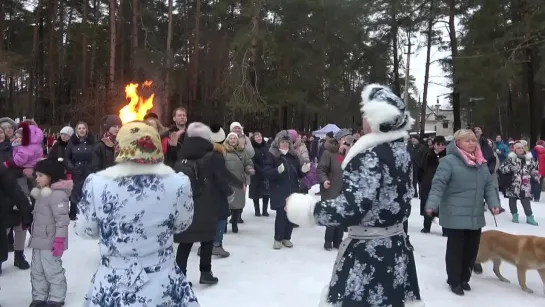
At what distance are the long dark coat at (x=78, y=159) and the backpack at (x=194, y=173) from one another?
11.1ft

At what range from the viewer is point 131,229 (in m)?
2.65

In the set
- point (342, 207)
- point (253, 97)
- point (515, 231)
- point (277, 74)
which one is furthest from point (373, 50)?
point (342, 207)

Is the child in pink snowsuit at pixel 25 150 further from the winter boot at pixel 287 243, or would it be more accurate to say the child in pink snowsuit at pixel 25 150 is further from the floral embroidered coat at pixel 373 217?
the floral embroidered coat at pixel 373 217

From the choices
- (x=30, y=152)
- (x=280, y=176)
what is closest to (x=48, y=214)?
(x=30, y=152)

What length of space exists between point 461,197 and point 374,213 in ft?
9.31

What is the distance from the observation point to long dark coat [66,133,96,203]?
26.3 feet

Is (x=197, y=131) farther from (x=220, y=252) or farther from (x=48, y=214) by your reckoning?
(x=220, y=252)

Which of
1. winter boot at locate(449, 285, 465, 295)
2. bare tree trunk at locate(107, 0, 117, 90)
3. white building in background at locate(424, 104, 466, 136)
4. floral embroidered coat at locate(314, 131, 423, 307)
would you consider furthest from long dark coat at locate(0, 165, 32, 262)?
white building in background at locate(424, 104, 466, 136)

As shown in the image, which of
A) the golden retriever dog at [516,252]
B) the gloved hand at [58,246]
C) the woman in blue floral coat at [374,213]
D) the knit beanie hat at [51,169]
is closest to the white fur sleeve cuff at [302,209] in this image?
the woman in blue floral coat at [374,213]

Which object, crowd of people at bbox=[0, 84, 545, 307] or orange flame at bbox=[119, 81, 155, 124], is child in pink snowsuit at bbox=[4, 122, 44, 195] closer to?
crowd of people at bbox=[0, 84, 545, 307]

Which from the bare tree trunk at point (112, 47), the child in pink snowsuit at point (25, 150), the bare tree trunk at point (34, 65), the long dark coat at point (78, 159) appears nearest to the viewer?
the child in pink snowsuit at point (25, 150)

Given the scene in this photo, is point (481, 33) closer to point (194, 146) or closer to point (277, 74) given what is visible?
point (277, 74)

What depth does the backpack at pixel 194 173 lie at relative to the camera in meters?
5.21

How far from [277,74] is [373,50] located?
22.3 ft
